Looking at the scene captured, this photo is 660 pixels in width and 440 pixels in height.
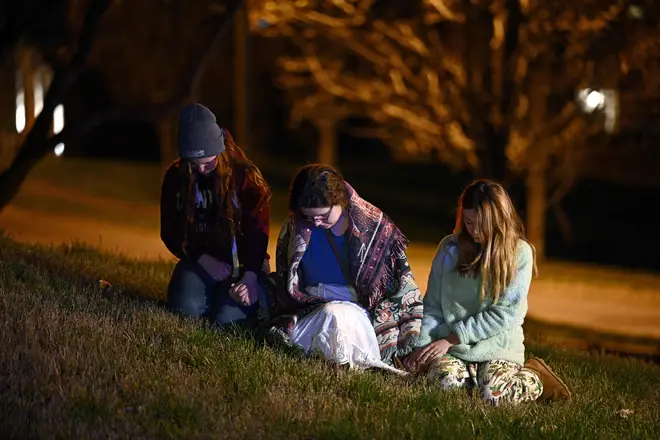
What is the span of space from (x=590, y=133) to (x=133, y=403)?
1145cm

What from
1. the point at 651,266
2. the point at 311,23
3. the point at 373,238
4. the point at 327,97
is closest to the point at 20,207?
the point at 327,97

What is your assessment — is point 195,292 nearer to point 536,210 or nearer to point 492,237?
point 492,237

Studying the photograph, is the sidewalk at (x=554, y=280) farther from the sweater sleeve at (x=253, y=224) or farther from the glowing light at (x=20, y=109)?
the glowing light at (x=20, y=109)

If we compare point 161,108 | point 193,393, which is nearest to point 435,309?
point 193,393

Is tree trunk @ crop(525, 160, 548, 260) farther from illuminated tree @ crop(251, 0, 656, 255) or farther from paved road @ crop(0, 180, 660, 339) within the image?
illuminated tree @ crop(251, 0, 656, 255)

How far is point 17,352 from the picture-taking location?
5.16 meters

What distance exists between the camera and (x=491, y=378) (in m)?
5.80

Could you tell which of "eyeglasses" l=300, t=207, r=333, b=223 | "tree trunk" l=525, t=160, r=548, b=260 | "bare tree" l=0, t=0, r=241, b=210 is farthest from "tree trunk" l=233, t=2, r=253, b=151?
"eyeglasses" l=300, t=207, r=333, b=223

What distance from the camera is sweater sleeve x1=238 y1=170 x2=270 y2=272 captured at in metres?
6.45

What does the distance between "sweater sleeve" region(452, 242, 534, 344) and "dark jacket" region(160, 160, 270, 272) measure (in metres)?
1.28

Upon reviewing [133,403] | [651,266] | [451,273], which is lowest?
[651,266]

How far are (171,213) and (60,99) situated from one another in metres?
3.88

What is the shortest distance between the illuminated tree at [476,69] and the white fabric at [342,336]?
7302 mm

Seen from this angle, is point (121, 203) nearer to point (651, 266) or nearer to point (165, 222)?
point (651, 266)
